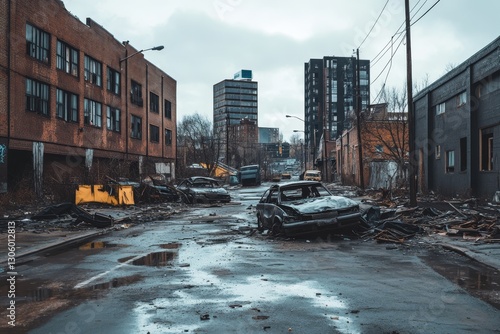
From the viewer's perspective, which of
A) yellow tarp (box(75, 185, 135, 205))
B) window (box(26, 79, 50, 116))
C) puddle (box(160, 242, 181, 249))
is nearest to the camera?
puddle (box(160, 242, 181, 249))

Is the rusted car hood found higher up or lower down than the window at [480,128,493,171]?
lower down

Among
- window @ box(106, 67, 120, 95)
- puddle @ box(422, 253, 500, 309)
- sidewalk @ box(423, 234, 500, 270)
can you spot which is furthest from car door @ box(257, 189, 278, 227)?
window @ box(106, 67, 120, 95)

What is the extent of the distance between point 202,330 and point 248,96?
175131mm

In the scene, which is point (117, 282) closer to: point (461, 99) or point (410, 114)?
point (410, 114)

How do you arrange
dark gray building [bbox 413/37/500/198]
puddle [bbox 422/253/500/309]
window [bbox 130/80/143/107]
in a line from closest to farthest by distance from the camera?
puddle [bbox 422/253/500/309], dark gray building [bbox 413/37/500/198], window [bbox 130/80/143/107]

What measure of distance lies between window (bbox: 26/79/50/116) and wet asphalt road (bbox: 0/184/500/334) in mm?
18921

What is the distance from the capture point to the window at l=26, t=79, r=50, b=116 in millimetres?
26328

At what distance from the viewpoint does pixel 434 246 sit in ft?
35.0

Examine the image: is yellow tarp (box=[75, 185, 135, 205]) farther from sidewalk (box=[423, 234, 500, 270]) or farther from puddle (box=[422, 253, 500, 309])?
puddle (box=[422, 253, 500, 309])

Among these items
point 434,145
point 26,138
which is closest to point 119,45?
point 26,138

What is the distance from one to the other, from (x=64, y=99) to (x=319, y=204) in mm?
23618

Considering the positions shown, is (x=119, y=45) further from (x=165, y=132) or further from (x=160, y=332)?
(x=160, y=332)

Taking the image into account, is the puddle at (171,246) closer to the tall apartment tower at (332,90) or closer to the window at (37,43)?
the window at (37,43)

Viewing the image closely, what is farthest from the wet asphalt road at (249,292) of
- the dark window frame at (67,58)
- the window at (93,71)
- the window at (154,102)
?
the window at (154,102)
